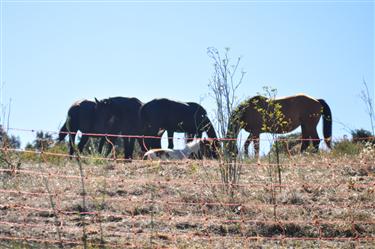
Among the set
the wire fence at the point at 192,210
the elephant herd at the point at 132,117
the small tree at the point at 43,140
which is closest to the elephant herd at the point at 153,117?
the elephant herd at the point at 132,117

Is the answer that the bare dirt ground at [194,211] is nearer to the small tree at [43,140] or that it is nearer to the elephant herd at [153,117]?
the small tree at [43,140]

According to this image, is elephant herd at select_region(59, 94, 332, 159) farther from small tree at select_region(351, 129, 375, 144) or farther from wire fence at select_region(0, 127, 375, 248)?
wire fence at select_region(0, 127, 375, 248)

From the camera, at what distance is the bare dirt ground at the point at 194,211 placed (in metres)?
8.02

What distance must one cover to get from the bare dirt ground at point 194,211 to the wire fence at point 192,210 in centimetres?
1

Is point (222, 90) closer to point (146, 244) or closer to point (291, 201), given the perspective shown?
point (291, 201)

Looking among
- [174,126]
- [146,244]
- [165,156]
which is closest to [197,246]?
[146,244]

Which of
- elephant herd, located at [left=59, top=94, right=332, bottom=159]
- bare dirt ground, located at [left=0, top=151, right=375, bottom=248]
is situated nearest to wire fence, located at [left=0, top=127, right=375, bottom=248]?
bare dirt ground, located at [left=0, top=151, right=375, bottom=248]

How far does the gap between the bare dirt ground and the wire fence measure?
11 mm

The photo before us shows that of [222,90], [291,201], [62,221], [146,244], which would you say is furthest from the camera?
[222,90]

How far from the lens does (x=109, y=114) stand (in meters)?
19.5

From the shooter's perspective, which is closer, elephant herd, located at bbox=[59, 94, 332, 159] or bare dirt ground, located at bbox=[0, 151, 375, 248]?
bare dirt ground, located at bbox=[0, 151, 375, 248]

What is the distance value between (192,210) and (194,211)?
0.12 feet

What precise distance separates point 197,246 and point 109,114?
1209 cm

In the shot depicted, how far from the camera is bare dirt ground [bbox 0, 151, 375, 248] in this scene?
26.3ft
